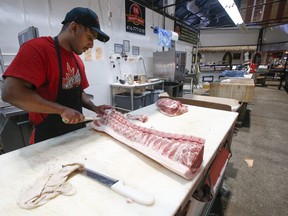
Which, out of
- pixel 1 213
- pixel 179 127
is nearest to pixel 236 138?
pixel 179 127

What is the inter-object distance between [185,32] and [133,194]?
8.55 meters

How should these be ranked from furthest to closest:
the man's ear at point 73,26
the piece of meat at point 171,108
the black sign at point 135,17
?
1. the black sign at point 135,17
2. the piece of meat at point 171,108
3. the man's ear at point 73,26

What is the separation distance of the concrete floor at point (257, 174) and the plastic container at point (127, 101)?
220 cm

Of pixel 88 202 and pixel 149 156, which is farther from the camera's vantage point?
pixel 149 156

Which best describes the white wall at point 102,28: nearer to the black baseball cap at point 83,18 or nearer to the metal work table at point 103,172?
the black baseball cap at point 83,18

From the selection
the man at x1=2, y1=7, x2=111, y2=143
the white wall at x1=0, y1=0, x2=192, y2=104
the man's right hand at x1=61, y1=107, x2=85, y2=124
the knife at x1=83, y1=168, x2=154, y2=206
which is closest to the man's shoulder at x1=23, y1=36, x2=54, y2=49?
the man at x1=2, y1=7, x2=111, y2=143

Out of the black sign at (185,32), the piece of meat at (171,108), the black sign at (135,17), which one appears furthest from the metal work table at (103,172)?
the black sign at (185,32)

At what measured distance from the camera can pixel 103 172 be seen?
2.54 ft

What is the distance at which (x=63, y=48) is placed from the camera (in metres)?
1.24

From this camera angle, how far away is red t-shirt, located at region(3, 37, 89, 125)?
937 millimetres

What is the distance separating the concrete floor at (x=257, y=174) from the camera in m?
1.70

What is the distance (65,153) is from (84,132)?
276mm

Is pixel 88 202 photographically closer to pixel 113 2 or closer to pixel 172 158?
pixel 172 158

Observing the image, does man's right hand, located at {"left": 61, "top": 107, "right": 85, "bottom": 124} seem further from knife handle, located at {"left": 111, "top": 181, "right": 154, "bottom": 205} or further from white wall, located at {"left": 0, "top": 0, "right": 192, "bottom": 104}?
white wall, located at {"left": 0, "top": 0, "right": 192, "bottom": 104}
